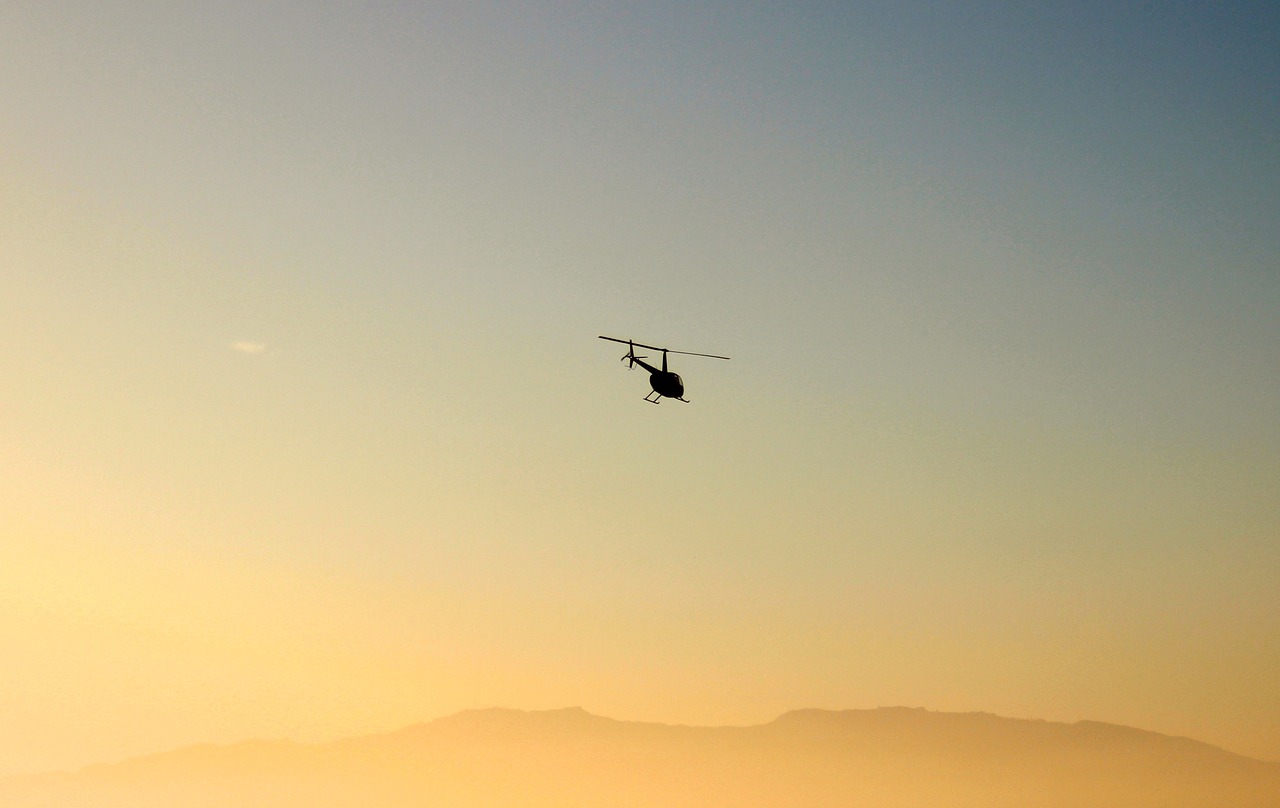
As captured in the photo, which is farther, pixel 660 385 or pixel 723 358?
pixel 660 385

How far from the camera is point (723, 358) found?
91.0m

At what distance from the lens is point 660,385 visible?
333 feet

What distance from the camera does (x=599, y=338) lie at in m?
99.1

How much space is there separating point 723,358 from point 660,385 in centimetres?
1159

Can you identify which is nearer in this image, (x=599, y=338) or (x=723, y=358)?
(x=723, y=358)

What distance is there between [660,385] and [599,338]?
22.5 feet

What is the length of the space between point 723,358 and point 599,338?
506 inches
